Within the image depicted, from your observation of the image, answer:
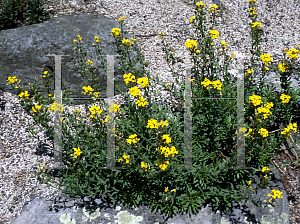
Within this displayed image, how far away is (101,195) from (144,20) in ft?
13.7

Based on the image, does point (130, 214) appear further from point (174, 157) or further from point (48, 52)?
point (48, 52)

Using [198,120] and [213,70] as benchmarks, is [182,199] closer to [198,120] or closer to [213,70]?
[198,120]

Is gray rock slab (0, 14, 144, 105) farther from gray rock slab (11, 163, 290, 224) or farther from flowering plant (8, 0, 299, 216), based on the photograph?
gray rock slab (11, 163, 290, 224)

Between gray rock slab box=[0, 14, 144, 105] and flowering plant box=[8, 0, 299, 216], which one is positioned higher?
gray rock slab box=[0, 14, 144, 105]

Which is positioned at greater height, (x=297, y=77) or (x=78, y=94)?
(x=297, y=77)

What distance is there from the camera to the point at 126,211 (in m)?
3.60

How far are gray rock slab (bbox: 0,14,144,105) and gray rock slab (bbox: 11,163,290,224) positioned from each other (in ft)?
6.37

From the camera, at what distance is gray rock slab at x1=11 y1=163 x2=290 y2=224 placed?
3473mm

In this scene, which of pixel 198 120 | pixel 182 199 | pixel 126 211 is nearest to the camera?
pixel 182 199

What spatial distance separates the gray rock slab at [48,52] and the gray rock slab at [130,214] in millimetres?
1942

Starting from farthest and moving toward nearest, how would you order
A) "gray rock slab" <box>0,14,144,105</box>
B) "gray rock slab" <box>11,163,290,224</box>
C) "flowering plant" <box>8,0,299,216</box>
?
"gray rock slab" <box>0,14,144,105</box> < "gray rock slab" <box>11,163,290,224</box> < "flowering plant" <box>8,0,299,216</box>

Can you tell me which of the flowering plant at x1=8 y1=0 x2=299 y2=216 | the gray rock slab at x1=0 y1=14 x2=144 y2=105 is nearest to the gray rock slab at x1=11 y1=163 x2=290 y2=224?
the flowering plant at x1=8 y1=0 x2=299 y2=216

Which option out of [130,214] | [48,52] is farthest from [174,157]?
[48,52]

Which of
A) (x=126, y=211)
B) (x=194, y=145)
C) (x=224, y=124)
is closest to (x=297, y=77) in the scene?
(x=224, y=124)
